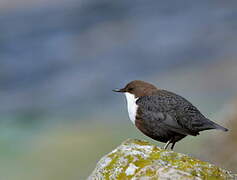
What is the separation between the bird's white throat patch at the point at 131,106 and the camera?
6535mm

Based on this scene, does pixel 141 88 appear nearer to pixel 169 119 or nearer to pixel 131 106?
pixel 131 106

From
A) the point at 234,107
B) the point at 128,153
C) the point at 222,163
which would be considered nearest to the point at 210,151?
the point at 222,163

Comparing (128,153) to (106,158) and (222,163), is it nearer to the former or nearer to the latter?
(106,158)

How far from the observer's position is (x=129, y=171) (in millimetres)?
4125

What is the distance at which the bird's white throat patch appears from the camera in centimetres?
654

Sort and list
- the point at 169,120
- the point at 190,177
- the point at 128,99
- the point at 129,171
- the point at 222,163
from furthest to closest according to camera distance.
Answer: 1. the point at 222,163
2. the point at 128,99
3. the point at 169,120
4. the point at 129,171
5. the point at 190,177

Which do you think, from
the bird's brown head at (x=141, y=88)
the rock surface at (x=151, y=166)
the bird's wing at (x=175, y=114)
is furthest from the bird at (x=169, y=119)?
the rock surface at (x=151, y=166)

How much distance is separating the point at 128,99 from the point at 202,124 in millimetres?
1171

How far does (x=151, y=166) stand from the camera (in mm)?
4039

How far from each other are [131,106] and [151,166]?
2.69 meters

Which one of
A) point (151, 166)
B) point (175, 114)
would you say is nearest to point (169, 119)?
point (175, 114)

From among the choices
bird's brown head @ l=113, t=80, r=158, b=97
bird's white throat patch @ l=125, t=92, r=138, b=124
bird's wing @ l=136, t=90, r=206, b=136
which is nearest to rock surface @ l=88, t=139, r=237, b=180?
bird's wing @ l=136, t=90, r=206, b=136

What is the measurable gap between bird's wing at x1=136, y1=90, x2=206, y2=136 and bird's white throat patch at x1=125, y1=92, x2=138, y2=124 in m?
0.15

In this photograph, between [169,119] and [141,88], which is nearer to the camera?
[169,119]
